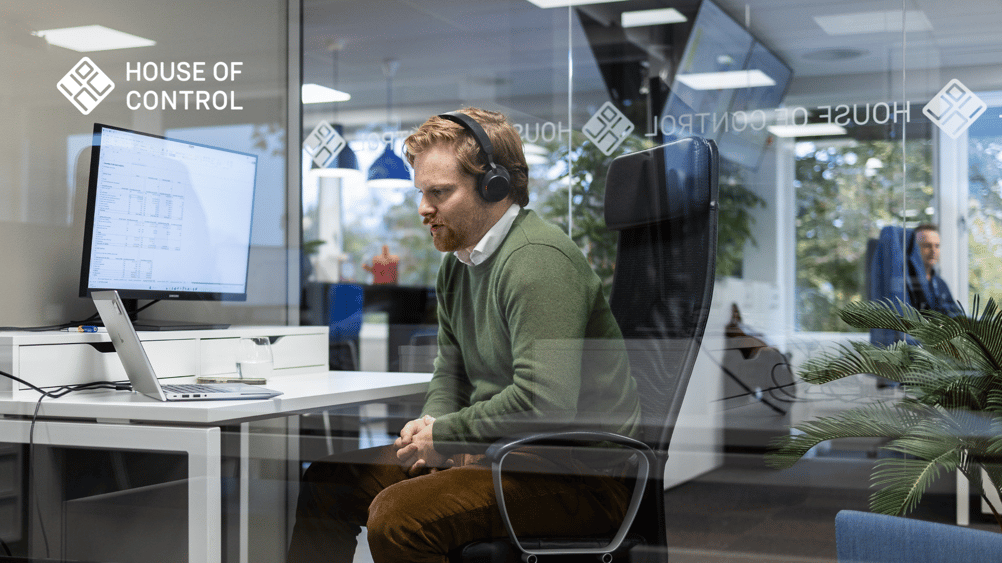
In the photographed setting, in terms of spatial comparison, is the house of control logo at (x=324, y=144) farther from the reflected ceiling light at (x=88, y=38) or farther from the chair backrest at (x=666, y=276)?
the chair backrest at (x=666, y=276)

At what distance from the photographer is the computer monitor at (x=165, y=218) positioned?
6.27ft

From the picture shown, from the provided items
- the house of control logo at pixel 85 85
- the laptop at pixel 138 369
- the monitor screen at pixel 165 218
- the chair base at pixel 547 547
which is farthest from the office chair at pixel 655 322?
the house of control logo at pixel 85 85

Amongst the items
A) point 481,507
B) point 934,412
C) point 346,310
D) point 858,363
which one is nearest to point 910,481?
point 934,412

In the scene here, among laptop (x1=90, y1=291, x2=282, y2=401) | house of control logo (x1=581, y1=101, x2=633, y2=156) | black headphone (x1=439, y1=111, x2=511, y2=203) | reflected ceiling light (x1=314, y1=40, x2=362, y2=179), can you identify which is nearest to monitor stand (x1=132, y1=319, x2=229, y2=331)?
laptop (x1=90, y1=291, x2=282, y2=401)

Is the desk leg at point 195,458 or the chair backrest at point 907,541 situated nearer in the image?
the chair backrest at point 907,541

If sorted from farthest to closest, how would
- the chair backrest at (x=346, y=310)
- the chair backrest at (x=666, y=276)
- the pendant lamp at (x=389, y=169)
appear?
1. the chair backrest at (x=346, y=310)
2. the pendant lamp at (x=389, y=169)
3. the chair backrest at (x=666, y=276)

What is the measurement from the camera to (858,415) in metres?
2.09

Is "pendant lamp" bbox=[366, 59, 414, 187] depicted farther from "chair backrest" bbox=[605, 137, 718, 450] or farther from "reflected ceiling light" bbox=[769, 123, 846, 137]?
"reflected ceiling light" bbox=[769, 123, 846, 137]

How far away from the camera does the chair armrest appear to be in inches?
55.5

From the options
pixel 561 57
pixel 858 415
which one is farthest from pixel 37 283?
pixel 858 415

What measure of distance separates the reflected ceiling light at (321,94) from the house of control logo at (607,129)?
72cm

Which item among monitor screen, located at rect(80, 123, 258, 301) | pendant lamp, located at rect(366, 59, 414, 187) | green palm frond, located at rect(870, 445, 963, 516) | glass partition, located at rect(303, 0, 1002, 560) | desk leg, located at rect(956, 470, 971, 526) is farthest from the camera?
pendant lamp, located at rect(366, 59, 414, 187)

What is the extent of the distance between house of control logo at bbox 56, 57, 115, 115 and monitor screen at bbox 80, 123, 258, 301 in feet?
1.08

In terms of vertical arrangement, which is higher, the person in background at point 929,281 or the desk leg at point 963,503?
the person in background at point 929,281
